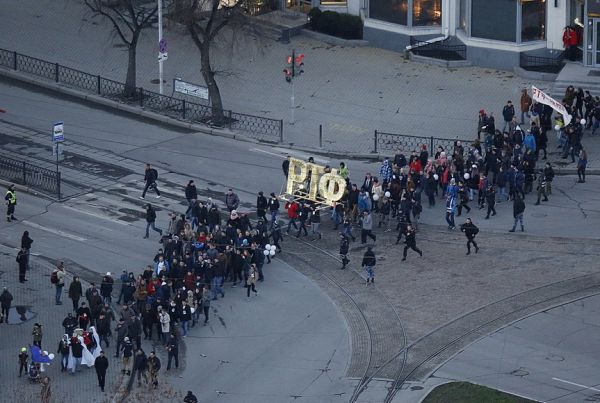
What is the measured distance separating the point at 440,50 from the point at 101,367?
31.5 m

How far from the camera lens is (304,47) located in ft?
242

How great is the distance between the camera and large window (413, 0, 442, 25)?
72781 millimetres

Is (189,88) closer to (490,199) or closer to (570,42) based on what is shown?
(490,199)

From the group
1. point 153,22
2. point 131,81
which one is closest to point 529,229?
point 131,81

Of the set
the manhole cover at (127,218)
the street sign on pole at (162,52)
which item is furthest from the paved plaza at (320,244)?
the street sign on pole at (162,52)

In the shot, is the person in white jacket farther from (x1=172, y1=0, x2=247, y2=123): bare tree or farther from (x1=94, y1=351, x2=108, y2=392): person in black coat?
(x1=172, y1=0, x2=247, y2=123): bare tree

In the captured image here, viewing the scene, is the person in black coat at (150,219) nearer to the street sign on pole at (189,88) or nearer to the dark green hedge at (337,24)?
the street sign on pole at (189,88)

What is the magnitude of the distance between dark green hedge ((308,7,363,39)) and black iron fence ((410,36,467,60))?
9.17ft

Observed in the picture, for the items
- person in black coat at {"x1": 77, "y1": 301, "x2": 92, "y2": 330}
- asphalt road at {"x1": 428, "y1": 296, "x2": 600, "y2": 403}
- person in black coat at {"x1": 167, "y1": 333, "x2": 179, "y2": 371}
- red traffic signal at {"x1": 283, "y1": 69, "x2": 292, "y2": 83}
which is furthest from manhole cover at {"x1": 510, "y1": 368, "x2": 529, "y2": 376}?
red traffic signal at {"x1": 283, "y1": 69, "x2": 292, "y2": 83}

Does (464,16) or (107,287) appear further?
(464,16)

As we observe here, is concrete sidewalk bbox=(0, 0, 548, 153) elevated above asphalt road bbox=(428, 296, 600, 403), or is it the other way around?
concrete sidewalk bbox=(0, 0, 548, 153)

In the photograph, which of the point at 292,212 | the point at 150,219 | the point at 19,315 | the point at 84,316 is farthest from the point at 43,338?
the point at 292,212

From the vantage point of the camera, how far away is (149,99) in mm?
67062

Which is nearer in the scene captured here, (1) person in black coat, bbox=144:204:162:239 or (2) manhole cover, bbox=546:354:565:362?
(2) manhole cover, bbox=546:354:565:362
